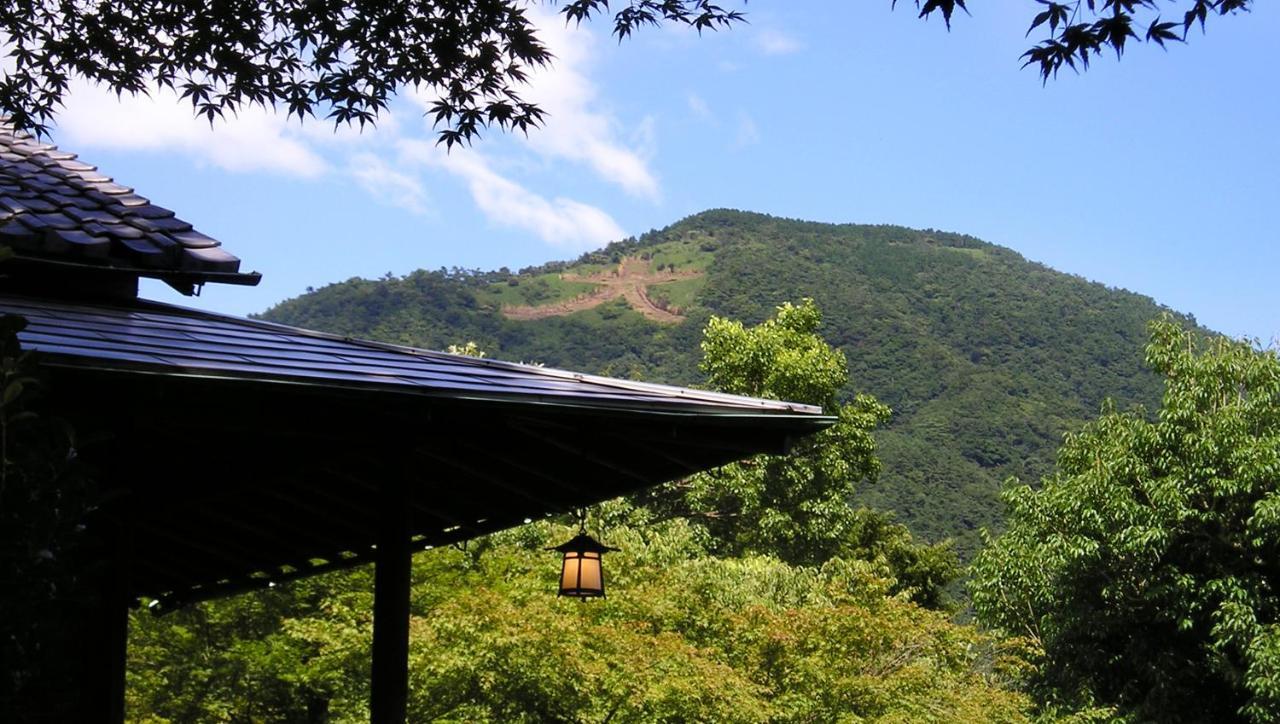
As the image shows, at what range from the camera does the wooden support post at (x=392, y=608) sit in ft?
9.98

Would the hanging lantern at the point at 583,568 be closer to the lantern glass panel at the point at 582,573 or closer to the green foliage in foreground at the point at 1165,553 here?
the lantern glass panel at the point at 582,573

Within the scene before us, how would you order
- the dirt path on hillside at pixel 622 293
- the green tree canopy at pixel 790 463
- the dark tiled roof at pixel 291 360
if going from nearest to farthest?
1. the dark tiled roof at pixel 291 360
2. the green tree canopy at pixel 790 463
3. the dirt path on hillside at pixel 622 293

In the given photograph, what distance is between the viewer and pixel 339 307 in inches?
2093

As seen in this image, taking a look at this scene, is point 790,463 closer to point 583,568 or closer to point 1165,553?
point 1165,553

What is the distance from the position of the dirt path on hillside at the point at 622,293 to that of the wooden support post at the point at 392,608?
50988 millimetres

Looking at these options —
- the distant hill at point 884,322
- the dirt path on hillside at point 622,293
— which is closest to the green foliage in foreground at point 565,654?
the distant hill at point 884,322

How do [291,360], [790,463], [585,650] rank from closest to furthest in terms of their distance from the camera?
[291,360], [585,650], [790,463]

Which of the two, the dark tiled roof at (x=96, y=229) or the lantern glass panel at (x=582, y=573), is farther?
the lantern glass panel at (x=582, y=573)

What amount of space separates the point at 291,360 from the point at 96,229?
4.63 ft

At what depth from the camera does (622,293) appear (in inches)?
2395

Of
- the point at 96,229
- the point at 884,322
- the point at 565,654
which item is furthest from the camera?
the point at 884,322

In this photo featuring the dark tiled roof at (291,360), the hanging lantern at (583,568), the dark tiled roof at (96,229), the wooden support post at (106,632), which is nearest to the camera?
the dark tiled roof at (291,360)

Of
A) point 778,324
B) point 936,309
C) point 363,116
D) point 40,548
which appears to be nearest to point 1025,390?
point 936,309

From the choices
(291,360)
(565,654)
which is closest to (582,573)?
(291,360)
